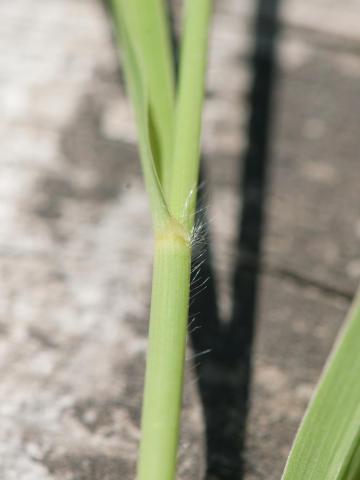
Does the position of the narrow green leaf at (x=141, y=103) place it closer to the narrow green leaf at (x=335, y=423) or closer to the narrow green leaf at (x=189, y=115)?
the narrow green leaf at (x=189, y=115)

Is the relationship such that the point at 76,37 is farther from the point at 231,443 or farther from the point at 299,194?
the point at 231,443

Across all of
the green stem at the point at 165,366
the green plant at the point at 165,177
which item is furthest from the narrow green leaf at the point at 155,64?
the green stem at the point at 165,366

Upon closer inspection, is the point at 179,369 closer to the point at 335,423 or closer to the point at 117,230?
the point at 335,423

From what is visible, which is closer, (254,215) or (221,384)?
(221,384)

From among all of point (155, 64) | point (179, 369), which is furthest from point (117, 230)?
point (179, 369)

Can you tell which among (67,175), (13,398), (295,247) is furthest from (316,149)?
(13,398)

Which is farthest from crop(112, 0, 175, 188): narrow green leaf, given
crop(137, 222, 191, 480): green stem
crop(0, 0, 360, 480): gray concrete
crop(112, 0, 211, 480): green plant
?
crop(0, 0, 360, 480): gray concrete
